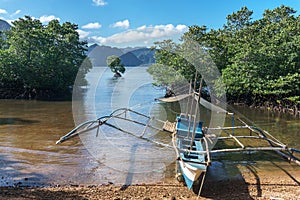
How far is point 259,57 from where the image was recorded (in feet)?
53.9

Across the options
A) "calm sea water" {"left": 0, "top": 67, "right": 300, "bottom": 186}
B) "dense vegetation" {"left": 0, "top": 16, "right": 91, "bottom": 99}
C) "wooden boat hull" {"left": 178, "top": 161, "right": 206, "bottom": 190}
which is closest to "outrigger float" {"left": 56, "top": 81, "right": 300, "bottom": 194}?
"wooden boat hull" {"left": 178, "top": 161, "right": 206, "bottom": 190}

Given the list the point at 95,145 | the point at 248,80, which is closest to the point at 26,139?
the point at 95,145

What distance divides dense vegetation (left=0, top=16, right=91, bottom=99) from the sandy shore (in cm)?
1746

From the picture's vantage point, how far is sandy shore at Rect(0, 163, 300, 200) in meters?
5.63

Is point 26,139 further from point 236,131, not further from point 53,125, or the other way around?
point 236,131

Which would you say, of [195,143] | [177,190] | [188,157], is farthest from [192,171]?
[195,143]

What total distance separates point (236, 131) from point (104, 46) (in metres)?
6.81

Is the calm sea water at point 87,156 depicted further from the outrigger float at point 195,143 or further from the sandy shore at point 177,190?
the outrigger float at point 195,143

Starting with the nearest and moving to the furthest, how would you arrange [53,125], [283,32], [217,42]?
[53,125] < [283,32] < [217,42]

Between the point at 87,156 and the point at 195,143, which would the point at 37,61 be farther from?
the point at 195,143

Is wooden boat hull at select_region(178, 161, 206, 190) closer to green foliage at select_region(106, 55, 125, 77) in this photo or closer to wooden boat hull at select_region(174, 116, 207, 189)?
wooden boat hull at select_region(174, 116, 207, 189)

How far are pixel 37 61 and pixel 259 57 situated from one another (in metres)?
16.2

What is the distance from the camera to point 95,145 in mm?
9906

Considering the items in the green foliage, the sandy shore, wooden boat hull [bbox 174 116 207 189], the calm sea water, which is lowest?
the sandy shore
